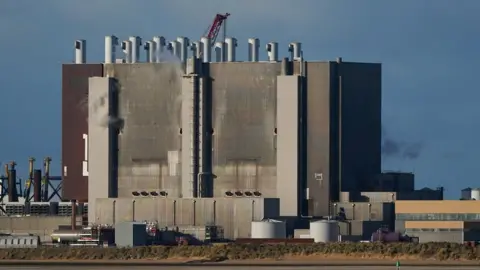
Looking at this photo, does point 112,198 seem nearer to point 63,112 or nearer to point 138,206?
point 138,206

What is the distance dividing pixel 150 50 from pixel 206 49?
7136mm

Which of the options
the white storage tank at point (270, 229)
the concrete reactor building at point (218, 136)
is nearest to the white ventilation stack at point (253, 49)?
the concrete reactor building at point (218, 136)

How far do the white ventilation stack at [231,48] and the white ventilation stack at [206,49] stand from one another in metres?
2.28

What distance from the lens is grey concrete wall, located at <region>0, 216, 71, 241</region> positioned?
589ft

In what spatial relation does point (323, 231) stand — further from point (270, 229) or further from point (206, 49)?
point (206, 49)

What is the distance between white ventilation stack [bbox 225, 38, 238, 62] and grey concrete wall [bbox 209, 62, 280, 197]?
663cm

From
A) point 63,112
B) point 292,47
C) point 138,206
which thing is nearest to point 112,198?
point 138,206

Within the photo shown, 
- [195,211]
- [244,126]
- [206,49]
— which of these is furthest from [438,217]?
[206,49]

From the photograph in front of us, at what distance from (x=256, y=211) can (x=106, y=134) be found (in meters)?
23.1

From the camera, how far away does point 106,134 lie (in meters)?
178

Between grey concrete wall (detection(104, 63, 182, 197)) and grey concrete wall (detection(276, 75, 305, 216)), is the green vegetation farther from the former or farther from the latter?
grey concrete wall (detection(104, 63, 182, 197))

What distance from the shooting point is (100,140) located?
17812cm

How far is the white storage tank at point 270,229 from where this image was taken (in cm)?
16175

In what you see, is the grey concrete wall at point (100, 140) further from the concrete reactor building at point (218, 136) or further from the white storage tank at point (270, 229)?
the white storage tank at point (270, 229)
